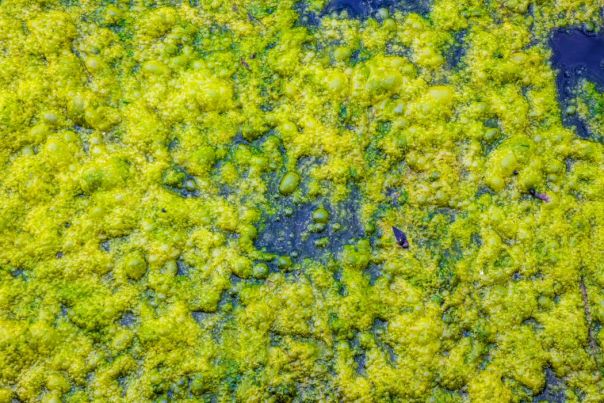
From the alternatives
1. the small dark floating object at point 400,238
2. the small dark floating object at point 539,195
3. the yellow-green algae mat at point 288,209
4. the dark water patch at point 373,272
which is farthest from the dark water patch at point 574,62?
the dark water patch at point 373,272

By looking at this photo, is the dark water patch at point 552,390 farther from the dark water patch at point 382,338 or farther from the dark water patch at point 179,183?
the dark water patch at point 179,183

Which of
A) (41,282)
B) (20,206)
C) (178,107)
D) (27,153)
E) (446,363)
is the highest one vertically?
(178,107)

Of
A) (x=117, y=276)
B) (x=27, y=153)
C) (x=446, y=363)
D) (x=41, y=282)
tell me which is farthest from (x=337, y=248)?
(x=27, y=153)

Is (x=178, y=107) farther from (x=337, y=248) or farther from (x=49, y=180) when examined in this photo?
(x=337, y=248)

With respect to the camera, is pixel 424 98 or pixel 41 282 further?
pixel 424 98

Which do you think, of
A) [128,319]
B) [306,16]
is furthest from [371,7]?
[128,319]
